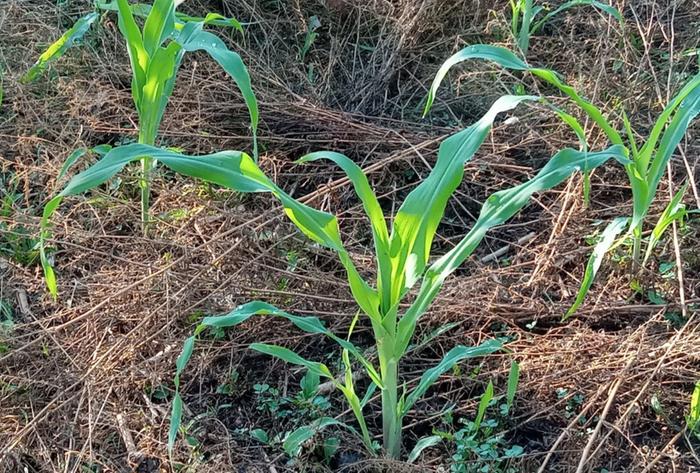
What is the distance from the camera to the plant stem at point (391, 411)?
1565 mm

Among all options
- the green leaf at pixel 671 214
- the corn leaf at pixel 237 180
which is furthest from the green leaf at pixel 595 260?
Result: the corn leaf at pixel 237 180

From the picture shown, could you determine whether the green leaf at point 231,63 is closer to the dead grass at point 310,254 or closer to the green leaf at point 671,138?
the dead grass at point 310,254

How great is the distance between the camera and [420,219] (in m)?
1.51

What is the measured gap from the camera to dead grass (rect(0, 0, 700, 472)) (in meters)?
1.72

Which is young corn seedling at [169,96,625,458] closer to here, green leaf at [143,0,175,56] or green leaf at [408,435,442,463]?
green leaf at [408,435,442,463]

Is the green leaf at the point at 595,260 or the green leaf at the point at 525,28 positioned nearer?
the green leaf at the point at 595,260

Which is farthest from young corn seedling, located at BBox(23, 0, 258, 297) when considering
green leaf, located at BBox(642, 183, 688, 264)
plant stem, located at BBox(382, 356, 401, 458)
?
green leaf, located at BBox(642, 183, 688, 264)

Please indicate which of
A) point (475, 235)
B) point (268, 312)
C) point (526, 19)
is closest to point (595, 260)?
point (475, 235)

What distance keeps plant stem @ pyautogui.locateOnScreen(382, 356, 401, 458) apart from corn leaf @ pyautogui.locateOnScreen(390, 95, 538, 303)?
145 mm

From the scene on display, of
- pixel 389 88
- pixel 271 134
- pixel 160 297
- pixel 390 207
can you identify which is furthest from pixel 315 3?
pixel 160 297

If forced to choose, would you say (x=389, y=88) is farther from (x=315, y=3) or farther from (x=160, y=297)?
(x=160, y=297)

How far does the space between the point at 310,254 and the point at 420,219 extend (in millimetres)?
694

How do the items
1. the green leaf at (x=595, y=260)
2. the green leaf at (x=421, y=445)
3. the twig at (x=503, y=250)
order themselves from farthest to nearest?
1. the twig at (x=503, y=250)
2. the green leaf at (x=595, y=260)
3. the green leaf at (x=421, y=445)

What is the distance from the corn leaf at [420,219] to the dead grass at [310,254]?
0.39 meters
